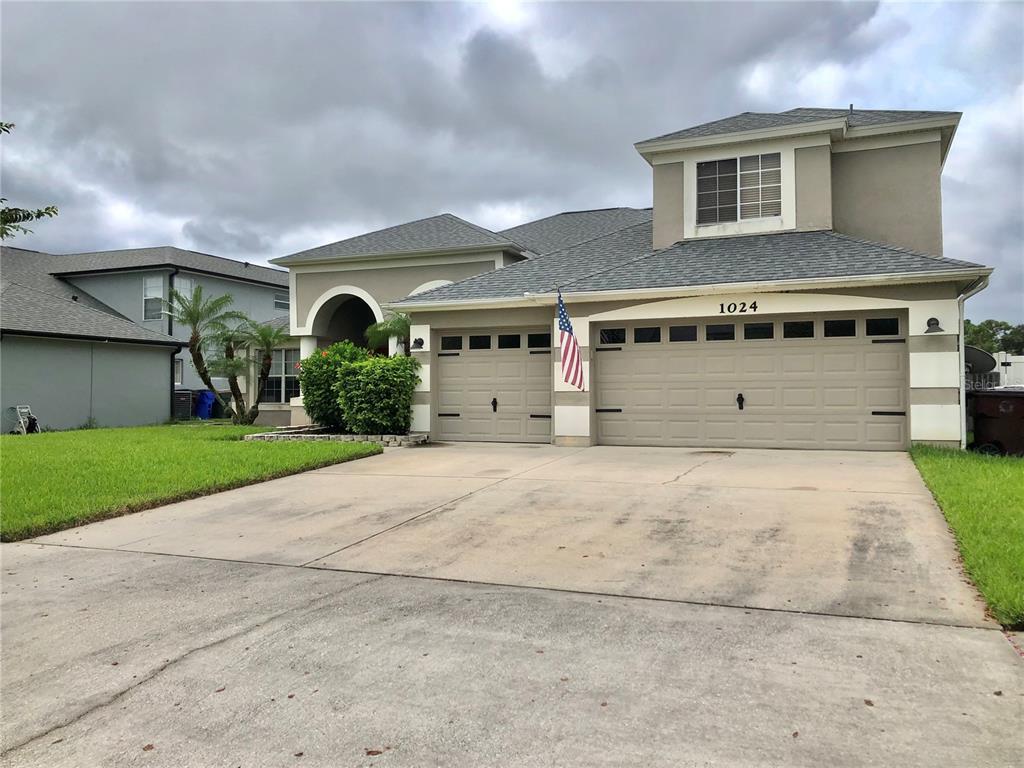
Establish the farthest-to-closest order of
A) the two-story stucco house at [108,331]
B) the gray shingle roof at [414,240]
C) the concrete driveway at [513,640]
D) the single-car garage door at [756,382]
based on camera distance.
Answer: the two-story stucco house at [108,331] → the gray shingle roof at [414,240] → the single-car garage door at [756,382] → the concrete driveway at [513,640]

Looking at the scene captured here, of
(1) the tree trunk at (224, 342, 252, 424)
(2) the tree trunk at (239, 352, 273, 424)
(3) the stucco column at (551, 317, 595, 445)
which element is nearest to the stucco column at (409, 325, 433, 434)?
(3) the stucco column at (551, 317, 595, 445)

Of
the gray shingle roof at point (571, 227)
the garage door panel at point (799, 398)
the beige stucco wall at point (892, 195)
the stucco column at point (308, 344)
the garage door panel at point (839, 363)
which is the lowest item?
the garage door panel at point (799, 398)

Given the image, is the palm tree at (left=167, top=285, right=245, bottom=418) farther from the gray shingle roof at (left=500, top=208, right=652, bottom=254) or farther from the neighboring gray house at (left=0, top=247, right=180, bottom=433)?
the gray shingle roof at (left=500, top=208, right=652, bottom=254)

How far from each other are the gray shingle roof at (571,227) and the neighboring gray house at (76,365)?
12819 millimetres

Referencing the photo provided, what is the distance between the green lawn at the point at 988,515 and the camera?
4645mm

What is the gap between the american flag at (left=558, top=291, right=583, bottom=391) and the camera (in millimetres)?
13227

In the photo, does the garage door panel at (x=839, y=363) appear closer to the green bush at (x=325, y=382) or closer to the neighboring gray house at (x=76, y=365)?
the green bush at (x=325, y=382)

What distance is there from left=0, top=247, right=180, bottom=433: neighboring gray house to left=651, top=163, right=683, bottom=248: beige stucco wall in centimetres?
1732

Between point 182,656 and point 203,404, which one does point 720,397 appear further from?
point 203,404

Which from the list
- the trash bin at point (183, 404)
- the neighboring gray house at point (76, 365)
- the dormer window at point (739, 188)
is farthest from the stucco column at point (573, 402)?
the trash bin at point (183, 404)

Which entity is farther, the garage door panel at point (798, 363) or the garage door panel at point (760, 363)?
the garage door panel at point (760, 363)

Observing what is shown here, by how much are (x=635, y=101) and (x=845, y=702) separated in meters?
18.2

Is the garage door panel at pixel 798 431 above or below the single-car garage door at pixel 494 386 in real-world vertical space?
below

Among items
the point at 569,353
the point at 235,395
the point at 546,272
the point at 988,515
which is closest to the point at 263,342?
the point at 235,395
